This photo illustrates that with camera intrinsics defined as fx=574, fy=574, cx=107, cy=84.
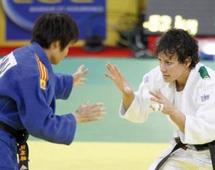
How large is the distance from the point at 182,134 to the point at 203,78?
41 centimetres

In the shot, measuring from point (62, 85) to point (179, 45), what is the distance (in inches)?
34.7

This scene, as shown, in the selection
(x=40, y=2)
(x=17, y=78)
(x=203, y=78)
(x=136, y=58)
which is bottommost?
(x=136, y=58)

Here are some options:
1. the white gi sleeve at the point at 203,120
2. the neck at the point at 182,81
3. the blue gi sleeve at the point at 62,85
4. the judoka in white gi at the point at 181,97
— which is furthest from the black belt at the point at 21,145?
the neck at the point at 182,81

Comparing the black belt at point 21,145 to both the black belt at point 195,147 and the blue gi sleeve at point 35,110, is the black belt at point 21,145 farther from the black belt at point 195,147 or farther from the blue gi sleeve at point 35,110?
the black belt at point 195,147

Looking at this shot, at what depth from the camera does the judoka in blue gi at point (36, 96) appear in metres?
3.16

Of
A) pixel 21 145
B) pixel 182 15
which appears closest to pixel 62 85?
pixel 21 145

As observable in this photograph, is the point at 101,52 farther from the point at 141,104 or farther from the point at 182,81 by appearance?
the point at 182,81

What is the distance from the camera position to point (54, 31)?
10.9 feet

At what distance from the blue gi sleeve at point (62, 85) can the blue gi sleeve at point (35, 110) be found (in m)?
0.86

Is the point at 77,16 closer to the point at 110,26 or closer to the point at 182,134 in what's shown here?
the point at 110,26

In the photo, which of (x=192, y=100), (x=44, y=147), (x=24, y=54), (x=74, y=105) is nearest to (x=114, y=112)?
(x=74, y=105)

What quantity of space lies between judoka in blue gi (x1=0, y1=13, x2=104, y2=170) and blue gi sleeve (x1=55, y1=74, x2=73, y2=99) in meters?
0.62

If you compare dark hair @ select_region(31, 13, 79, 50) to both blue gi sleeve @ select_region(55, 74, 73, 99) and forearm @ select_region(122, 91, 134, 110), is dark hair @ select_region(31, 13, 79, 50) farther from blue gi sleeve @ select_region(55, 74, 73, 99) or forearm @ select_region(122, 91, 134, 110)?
forearm @ select_region(122, 91, 134, 110)

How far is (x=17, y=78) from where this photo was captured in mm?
3170
